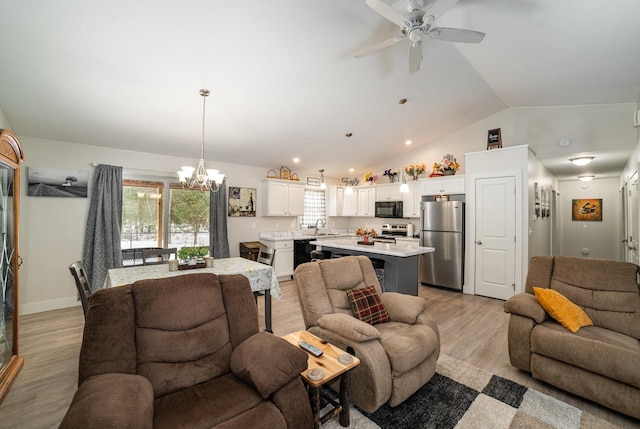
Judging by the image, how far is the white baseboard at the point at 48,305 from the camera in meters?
3.68

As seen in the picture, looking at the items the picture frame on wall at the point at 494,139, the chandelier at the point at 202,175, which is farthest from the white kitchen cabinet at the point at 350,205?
the chandelier at the point at 202,175

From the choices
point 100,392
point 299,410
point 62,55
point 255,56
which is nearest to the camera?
point 100,392

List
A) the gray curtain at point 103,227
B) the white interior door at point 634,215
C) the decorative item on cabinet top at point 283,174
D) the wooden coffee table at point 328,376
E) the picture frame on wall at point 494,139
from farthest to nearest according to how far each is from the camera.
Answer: the decorative item on cabinet top at point 283,174 → the picture frame on wall at point 494,139 → the gray curtain at point 103,227 → the white interior door at point 634,215 → the wooden coffee table at point 328,376

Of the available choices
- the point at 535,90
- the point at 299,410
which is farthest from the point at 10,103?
the point at 535,90

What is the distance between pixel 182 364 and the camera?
1.53 meters

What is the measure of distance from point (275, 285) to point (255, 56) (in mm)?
2361

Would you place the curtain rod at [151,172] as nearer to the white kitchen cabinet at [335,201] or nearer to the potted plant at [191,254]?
the potted plant at [191,254]

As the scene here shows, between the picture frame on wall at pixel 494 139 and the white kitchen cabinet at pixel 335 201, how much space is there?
10.9 ft

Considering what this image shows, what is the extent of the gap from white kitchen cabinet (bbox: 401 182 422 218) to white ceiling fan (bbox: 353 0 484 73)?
3.69 meters

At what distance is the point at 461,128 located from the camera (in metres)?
5.36

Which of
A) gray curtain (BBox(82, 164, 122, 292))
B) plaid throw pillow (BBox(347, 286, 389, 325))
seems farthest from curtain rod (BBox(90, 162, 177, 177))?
plaid throw pillow (BBox(347, 286, 389, 325))

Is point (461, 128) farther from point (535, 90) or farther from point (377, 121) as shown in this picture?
point (377, 121)

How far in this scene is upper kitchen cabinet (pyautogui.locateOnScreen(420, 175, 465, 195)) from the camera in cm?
486

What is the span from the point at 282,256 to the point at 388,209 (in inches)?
101
